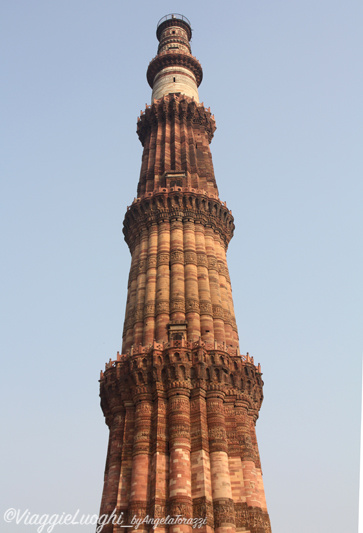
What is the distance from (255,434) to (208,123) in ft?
84.6

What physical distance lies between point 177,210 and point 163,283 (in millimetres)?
5881

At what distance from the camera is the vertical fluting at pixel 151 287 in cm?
2848

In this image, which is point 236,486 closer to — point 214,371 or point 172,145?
point 214,371

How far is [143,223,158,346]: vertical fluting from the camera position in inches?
1121

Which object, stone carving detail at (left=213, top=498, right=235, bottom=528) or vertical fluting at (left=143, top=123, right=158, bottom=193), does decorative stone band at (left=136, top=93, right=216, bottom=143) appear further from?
stone carving detail at (left=213, top=498, right=235, bottom=528)

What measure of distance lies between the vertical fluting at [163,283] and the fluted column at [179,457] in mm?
3905

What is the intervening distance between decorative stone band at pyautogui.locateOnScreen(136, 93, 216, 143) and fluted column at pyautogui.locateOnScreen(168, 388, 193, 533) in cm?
2430

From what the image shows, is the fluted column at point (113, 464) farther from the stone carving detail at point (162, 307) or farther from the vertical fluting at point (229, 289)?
the vertical fluting at point (229, 289)

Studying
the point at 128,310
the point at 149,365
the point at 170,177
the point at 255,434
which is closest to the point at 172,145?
the point at 170,177

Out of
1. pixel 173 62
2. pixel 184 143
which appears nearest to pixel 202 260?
pixel 184 143

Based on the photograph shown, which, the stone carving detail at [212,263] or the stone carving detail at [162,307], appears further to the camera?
the stone carving detail at [212,263]

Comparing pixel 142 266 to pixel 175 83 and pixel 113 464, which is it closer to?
pixel 113 464

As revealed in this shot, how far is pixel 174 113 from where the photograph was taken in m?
41.7

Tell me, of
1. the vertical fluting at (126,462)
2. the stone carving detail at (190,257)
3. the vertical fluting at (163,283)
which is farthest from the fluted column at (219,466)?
the stone carving detail at (190,257)
